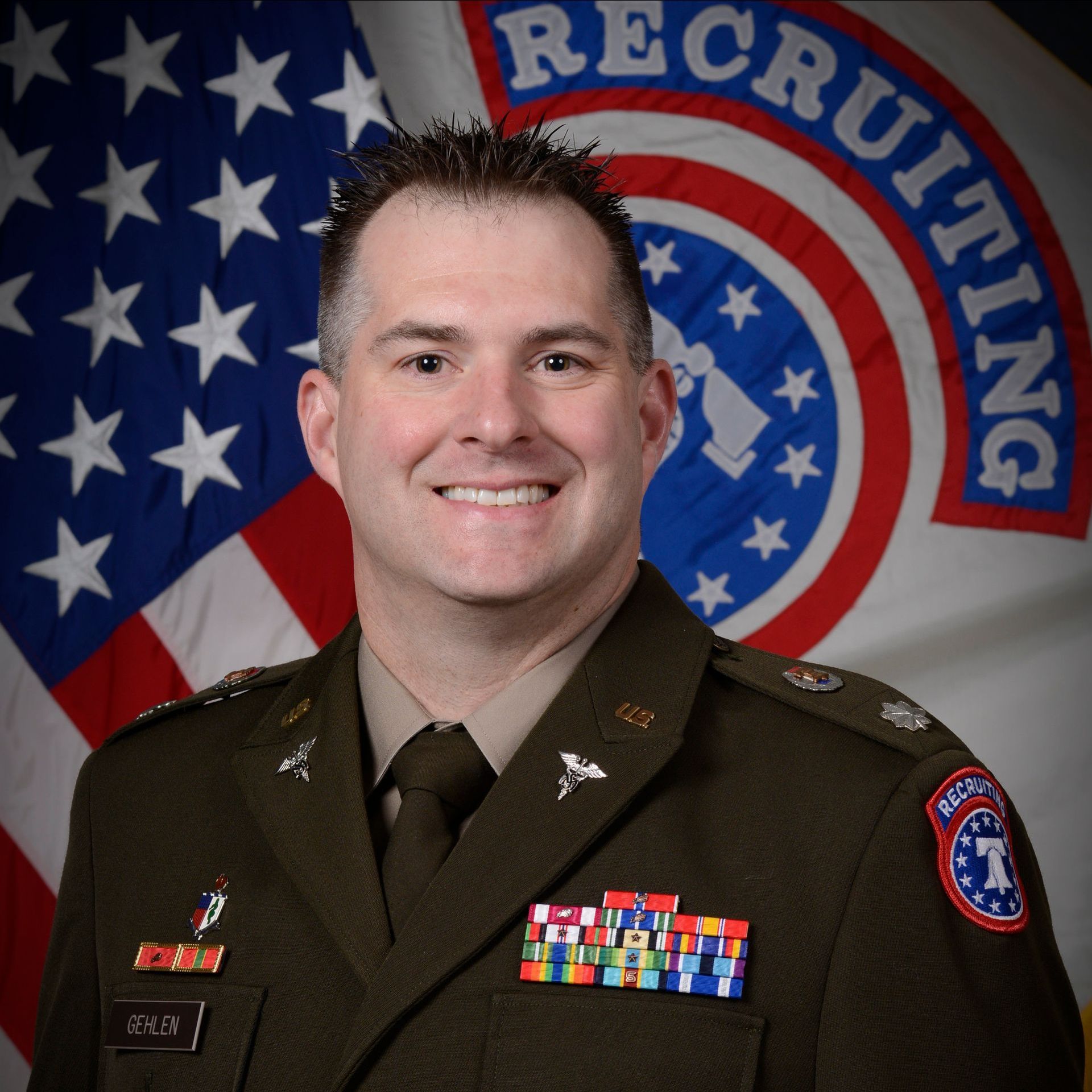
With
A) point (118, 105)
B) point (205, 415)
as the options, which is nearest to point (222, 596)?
point (205, 415)

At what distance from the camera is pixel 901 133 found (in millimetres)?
2852

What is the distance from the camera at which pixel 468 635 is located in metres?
1.51

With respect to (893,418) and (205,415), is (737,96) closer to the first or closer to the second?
(893,418)

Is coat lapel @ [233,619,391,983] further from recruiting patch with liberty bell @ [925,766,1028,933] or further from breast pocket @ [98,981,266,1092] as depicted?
recruiting patch with liberty bell @ [925,766,1028,933]

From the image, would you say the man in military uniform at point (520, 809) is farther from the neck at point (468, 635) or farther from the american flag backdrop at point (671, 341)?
the american flag backdrop at point (671, 341)

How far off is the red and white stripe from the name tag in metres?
1.40

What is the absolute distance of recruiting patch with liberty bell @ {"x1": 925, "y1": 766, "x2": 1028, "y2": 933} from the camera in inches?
48.5

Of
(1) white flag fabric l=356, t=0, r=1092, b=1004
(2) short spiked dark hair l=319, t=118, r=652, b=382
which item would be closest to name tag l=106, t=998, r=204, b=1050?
(2) short spiked dark hair l=319, t=118, r=652, b=382

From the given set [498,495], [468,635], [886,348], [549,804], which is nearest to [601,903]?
[549,804]

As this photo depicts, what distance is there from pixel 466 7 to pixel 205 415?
1.16 meters

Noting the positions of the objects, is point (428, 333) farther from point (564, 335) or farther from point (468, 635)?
point (468, 635)

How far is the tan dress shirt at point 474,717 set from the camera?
4.88 feet

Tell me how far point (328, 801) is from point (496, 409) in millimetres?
512

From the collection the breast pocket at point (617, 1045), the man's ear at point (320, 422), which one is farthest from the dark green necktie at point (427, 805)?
the man's ear at point (320, 422)
